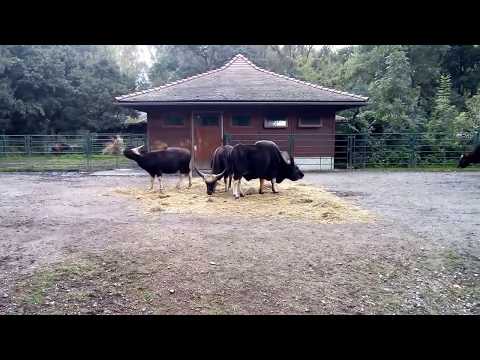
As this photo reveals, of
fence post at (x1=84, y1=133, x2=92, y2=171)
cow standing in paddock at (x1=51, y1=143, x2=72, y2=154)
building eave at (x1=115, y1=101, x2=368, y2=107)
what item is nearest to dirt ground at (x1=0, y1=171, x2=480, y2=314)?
building eave at (x1=115, y1=101, x2=368, y2=107)

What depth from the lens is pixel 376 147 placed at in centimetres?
1670

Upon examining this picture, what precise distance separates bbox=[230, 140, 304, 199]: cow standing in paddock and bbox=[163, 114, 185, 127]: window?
7.46 meters

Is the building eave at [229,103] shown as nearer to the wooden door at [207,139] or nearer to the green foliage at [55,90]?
the wooden door at [207,139]

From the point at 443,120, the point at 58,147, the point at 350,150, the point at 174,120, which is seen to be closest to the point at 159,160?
the point at 174,120

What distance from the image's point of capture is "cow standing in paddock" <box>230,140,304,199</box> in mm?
9109

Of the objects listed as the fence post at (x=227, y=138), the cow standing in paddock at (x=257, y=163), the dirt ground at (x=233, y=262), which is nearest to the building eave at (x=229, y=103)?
the fence post at (x=227, y=138)

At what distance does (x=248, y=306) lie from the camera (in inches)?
136

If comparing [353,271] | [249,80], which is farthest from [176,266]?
[249,80]

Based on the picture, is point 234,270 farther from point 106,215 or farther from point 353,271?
point 106,215

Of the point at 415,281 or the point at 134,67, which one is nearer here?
the point at 415,281

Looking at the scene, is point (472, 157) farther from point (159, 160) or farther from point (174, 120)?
point (174, 120)
